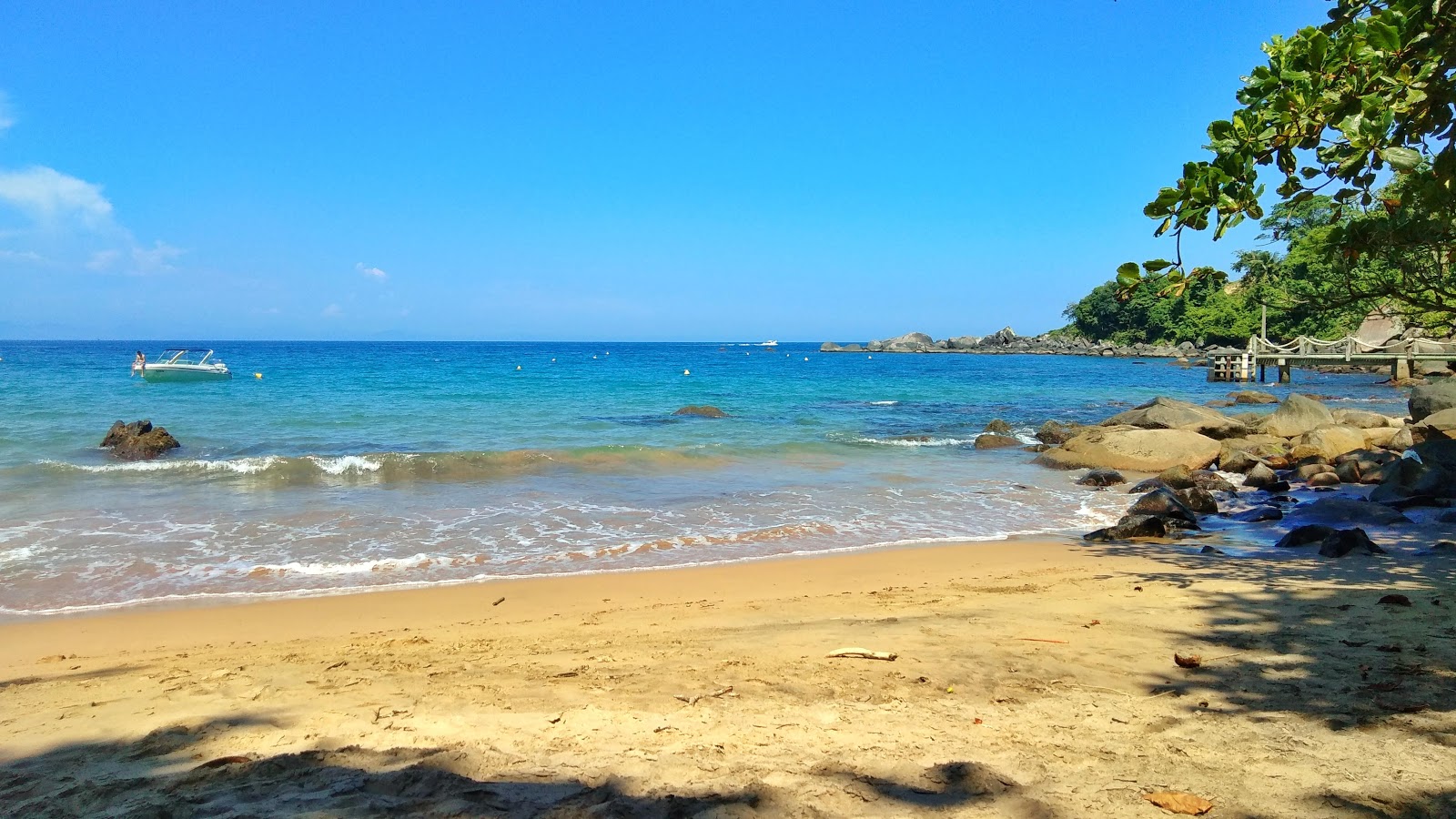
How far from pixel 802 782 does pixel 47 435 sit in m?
22.3

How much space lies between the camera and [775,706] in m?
4.02

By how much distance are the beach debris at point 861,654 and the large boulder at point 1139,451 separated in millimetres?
12170

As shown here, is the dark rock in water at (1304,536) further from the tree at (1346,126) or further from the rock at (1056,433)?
the rock at (1056,433)

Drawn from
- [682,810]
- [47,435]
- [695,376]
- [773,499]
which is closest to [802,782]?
[682,810]

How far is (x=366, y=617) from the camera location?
7031mm

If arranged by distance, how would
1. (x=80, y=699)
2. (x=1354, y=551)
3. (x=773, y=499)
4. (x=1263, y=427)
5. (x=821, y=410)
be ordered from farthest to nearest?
(x=821, y=410) → (x=1263, y=427) → (x=773, y=499) → (x=1354, y=551) → (x=80, y=699)

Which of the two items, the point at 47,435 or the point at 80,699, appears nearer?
the point at 80,699

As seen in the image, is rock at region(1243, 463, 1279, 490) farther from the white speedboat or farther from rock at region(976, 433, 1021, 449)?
the white speedboat

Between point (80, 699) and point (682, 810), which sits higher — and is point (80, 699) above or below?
below

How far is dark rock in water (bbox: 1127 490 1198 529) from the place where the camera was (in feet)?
32.8

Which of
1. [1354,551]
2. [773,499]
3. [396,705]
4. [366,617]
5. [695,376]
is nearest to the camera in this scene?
[396,705]

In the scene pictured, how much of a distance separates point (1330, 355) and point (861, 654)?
39036 mm

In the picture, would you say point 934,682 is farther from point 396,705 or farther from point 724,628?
point 396,705

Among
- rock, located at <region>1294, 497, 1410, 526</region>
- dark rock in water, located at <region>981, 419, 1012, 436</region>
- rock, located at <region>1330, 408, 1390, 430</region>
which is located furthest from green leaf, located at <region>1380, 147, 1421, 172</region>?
dark rock in water, located at <region>981, 419, 1012, 436</region>
